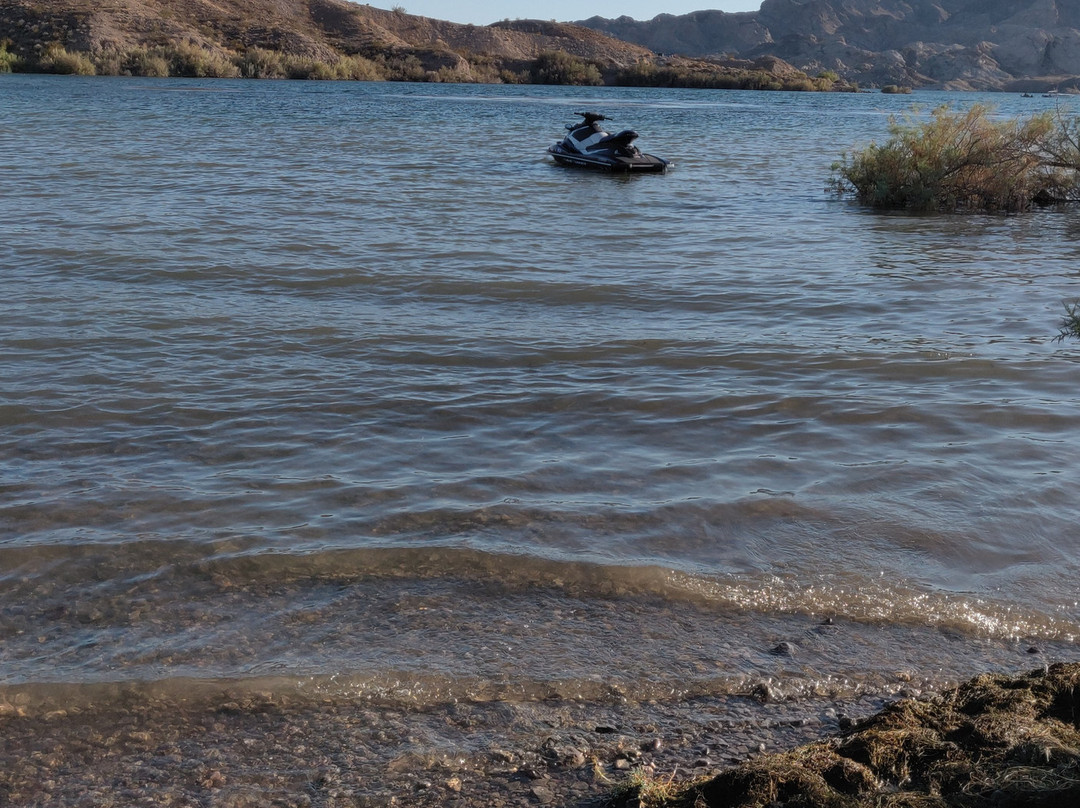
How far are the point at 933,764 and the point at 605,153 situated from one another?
18.9 metres

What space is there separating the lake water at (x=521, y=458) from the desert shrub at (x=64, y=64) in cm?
5233

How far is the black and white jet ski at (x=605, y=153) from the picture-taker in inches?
810

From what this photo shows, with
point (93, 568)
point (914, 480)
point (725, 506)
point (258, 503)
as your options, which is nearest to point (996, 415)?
point (914, 480)

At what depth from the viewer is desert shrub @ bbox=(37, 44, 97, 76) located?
59.2 metres

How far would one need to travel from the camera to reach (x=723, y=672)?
3.81 m

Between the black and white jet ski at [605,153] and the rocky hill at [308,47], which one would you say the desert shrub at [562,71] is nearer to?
the rocky hill at [308,47]

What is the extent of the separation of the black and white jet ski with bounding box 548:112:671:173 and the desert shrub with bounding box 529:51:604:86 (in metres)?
67.8

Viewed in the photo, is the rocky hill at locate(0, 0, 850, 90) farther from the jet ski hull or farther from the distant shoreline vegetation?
the jet ski hull

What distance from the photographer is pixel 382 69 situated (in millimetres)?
81312

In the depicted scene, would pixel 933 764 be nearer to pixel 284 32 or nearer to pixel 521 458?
pixel 521 458

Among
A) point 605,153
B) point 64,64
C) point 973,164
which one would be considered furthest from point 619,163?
point 64,64

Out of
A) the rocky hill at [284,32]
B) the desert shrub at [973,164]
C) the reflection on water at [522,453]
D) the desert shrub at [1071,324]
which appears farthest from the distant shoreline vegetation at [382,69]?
the desert shrub at [1071,324]

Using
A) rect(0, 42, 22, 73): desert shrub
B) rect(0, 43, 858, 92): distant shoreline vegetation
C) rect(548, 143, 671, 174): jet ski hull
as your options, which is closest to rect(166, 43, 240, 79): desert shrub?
rect(0, 43, 858, 92): distant shoreline vegetation

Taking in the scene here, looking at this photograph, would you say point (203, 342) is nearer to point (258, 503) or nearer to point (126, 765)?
point (258, 503)
